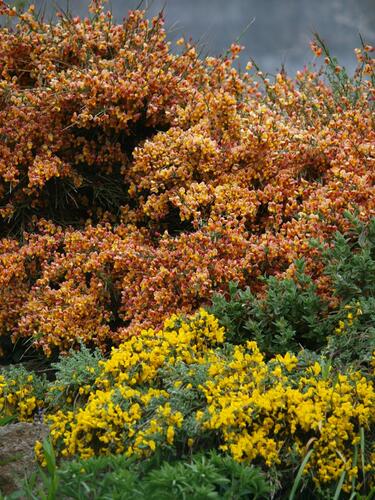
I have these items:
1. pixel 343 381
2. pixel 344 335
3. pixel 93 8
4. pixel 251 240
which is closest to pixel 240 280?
pixel 251 240

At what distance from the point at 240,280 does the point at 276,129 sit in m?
1.55

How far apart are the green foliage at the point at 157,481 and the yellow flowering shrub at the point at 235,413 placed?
186mm

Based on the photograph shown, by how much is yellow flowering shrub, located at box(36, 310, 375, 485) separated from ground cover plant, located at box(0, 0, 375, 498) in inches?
0.4

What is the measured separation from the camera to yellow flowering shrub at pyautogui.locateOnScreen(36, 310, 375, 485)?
3.02 metres

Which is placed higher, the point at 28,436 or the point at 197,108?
the point at 197,108

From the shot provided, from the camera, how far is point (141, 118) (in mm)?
5789

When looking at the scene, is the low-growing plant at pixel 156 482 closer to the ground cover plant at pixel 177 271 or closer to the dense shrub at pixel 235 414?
the ground cover plant at pixel 177 271

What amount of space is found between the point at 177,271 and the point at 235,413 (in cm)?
168

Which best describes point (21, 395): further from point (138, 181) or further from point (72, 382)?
point (138, 181)

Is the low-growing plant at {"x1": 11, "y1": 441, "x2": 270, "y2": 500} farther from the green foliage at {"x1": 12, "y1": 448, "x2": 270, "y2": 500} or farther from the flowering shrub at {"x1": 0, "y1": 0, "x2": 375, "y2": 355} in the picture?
the flowering shrub at {"x1": 0, "y1": 0, "x2": 375, "y2": 355}

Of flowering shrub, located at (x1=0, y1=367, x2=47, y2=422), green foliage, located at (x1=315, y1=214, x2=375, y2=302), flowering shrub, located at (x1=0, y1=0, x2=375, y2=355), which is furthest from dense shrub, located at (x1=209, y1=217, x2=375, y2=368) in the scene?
flowering shrub, located at (x1=0, y1=367, x2=47, y2=422)

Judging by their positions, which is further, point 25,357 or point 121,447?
point 25,357

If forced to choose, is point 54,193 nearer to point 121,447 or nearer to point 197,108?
point 197,108

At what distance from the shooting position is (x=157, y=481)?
8.04ft
